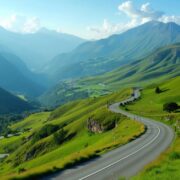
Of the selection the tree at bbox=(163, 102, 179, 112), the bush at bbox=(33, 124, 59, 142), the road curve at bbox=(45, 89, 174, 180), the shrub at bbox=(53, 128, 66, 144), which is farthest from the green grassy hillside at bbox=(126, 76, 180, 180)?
the bush at bbox=(33, 124, 59, 142)

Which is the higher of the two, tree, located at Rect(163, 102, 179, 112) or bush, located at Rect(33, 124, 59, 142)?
tree, located at Rect(163, 102, 179, 112)

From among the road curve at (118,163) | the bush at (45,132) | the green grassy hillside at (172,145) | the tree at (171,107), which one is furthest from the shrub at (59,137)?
the road curve at (118,163)

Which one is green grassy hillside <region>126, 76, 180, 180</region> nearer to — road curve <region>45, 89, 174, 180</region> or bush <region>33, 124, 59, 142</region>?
road curve <region>45, 89, 174, 180</region>

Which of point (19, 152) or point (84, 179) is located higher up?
point (84, 179)

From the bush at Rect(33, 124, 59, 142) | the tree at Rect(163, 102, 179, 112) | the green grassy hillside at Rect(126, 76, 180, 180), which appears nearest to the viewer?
the green grassy hillside at Rect(126, 76, 180, 180)

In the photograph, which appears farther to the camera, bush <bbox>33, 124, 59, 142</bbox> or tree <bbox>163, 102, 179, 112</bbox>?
bush <bbox>33, 124, 59, 142</bbox>

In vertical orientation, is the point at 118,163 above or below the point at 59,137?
above

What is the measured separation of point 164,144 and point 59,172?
2570 centimetres

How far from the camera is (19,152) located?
173 meters

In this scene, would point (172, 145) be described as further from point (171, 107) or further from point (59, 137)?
point (59, 137)

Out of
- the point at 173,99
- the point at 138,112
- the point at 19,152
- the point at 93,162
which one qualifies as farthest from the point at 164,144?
the point at 19,152

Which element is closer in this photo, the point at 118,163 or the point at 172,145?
the point at 118,163

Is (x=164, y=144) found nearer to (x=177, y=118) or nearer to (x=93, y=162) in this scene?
(x=93, y=162)

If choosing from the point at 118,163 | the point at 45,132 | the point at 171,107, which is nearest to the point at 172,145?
the point at 118,163
